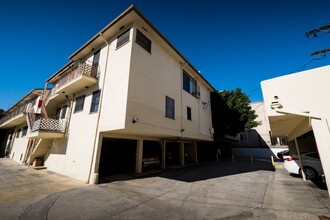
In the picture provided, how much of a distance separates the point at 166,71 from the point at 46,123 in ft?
31.5

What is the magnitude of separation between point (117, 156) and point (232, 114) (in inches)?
549

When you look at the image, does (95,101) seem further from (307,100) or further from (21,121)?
(21,121)

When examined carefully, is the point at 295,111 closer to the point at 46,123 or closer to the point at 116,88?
the point at 116,88

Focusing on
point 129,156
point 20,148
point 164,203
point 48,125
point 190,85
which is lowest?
point 164,203

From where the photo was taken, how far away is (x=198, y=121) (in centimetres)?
1497

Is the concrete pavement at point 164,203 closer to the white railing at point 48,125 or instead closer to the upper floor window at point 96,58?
the white railing at point 48,125

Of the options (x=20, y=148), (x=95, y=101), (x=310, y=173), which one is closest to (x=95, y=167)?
(x=95, y=101)

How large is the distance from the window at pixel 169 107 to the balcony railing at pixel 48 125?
8266 millimetres

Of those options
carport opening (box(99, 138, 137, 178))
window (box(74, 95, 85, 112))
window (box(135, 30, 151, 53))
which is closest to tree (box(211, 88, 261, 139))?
carport opening (box(99, 138, 137, 178))

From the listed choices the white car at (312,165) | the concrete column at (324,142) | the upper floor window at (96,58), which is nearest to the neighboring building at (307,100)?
the concrete column at (324,142)

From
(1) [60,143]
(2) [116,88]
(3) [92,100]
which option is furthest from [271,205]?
(1) [60,143]

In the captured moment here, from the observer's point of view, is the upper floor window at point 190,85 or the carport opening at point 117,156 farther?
the upper floor window at point 190,85

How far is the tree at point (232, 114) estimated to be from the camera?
1736 cm

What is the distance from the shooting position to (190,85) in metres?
14.8
